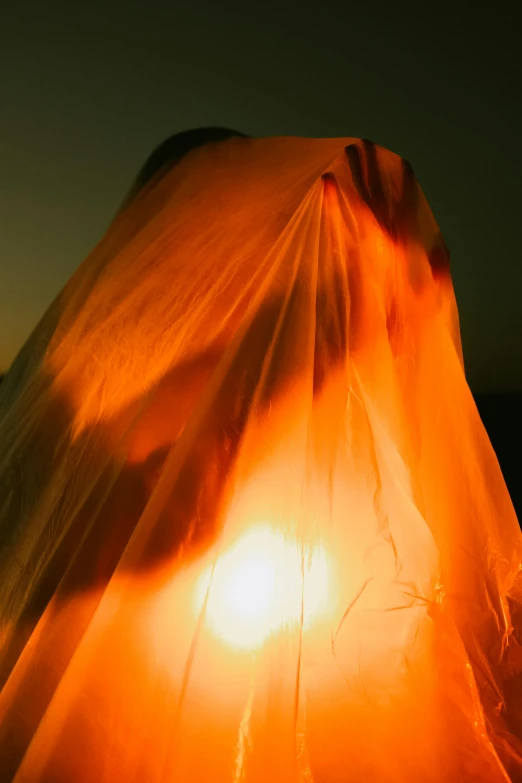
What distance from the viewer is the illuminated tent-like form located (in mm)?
598

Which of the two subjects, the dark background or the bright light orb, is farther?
the dark background

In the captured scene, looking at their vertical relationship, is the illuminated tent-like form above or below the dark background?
below

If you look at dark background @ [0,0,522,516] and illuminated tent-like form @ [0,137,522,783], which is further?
dark background @ [0,0,522,516]

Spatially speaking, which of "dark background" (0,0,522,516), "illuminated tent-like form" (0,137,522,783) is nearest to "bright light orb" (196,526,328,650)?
"illuminated tent-like form" (0,137,522,783)

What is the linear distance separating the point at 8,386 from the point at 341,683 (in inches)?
31.8

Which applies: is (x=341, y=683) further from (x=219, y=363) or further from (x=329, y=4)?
(x=329, y=4)

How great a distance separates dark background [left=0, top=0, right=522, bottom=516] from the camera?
1.25 meters

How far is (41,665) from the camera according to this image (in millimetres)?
624

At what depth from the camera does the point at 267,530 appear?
65 centimetres

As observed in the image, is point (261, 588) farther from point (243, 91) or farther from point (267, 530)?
point (243, 91)

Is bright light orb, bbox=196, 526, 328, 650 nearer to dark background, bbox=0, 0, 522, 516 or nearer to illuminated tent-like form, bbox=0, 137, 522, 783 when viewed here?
illuminated tent-like form, bbox=0, 137, 522, 783

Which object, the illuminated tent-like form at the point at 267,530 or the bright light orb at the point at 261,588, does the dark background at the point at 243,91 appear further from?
the bright light orb at the point at 261,588

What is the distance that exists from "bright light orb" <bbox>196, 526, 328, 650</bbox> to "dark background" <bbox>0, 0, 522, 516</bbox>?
1.06 m

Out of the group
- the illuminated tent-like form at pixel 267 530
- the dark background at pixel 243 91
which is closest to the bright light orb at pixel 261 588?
the illuminated tent-like form at pixel 267 530
